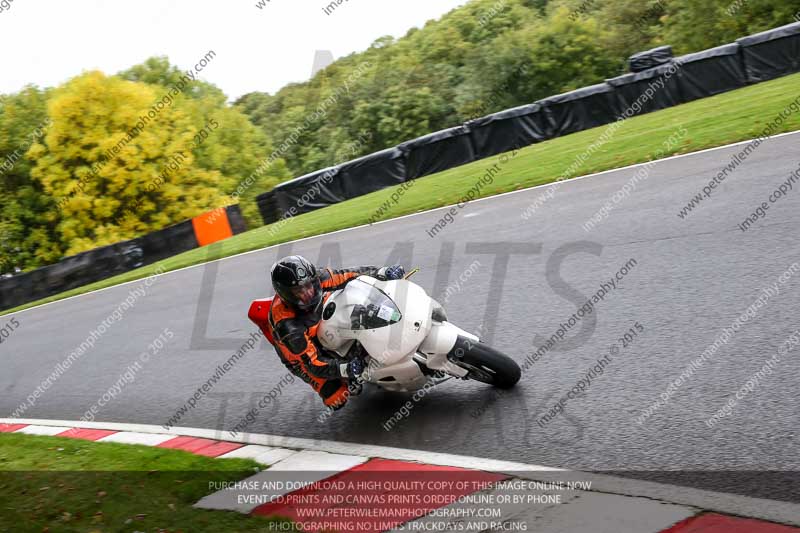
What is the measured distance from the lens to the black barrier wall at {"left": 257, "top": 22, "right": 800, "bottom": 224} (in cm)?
2083

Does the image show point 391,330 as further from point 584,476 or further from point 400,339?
point 584,476

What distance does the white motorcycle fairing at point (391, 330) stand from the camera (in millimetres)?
6062

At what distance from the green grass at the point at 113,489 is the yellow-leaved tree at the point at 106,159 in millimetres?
31449

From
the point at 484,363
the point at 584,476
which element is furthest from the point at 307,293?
the point at 584,476

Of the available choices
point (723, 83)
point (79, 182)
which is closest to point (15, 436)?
point (723, 83)

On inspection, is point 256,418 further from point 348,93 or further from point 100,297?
point 348,93

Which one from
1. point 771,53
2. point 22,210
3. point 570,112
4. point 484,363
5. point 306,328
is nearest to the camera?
point 484,363

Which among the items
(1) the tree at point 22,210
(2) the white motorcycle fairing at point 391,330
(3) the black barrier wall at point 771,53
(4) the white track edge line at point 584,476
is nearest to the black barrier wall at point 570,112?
(3) the black barrier wall at point 771,53

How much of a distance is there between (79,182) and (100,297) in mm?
20960

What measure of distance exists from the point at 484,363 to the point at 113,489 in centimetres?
294

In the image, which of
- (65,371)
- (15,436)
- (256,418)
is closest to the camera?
(256,418)

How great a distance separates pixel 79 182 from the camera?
3747cm

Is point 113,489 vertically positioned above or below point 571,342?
above

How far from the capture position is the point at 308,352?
6336 mm
